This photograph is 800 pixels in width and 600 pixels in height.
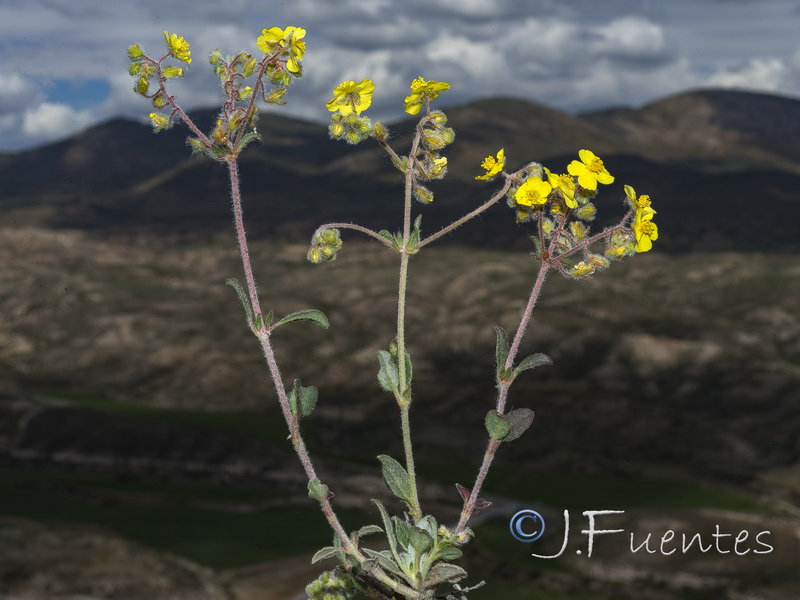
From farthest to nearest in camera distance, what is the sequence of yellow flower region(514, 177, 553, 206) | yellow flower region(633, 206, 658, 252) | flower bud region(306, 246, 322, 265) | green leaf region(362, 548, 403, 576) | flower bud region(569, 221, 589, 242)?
flower bud region(306, 246, 322, 265)
flower bud region(569, 221, 589, 242)
yellow flower region(633, 206, 658, 252)
yellow flower region(514, 177, 553, 206)
green leaf region(362, 548, 403, 576)

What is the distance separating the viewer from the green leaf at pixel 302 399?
4648 mm

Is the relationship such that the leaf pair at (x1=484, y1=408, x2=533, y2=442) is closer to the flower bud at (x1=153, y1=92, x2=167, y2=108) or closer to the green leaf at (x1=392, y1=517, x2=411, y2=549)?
the green leaf at (x1=392, y1=517, x2=411, y2=549)

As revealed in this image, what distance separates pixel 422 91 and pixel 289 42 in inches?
28.6

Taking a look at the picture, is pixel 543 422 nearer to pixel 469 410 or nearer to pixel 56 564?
pixel 469 410

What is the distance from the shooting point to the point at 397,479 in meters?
4.61

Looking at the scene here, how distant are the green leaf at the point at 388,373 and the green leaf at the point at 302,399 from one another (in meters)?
0.36

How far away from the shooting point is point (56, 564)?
3086 inches

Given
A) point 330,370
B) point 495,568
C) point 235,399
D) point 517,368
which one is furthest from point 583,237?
point 330,370

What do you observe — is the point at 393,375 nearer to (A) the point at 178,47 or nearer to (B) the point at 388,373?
(B) the point at 388,373

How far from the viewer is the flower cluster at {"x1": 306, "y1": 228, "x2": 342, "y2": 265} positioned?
5004mm

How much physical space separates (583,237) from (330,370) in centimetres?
19322

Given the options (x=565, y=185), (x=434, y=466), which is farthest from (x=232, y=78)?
(x=434, y=466)

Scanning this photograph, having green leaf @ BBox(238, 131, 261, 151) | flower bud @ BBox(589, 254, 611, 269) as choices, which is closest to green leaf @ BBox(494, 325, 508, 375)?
flower bud @ BBox(589, 254, 611, 269)

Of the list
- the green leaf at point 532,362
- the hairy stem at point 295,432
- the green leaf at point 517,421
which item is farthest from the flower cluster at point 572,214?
the hairy stem at point 295,432
